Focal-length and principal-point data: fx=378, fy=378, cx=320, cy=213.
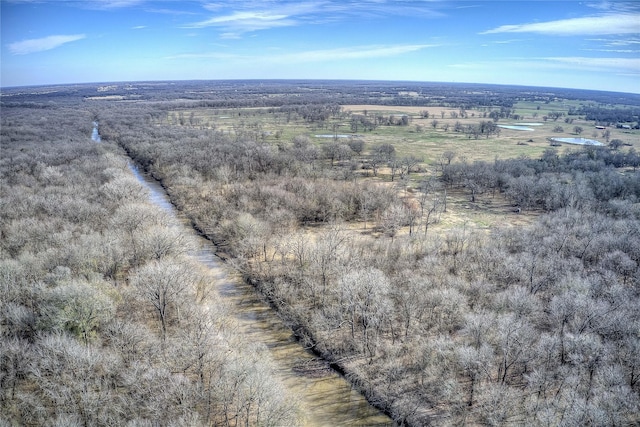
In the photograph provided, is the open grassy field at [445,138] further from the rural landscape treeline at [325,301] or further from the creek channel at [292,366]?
the creek channel at [292,366]

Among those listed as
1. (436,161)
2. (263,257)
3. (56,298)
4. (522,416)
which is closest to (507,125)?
(436,161)

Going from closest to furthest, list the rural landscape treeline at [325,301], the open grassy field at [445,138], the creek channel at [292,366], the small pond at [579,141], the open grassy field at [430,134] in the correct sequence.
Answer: the rural landscape treeline at [325,301] → the creek channel at [292,366] → the open grassy field at [445,138] → the open grassy field at [430,134] → the small pond at [579,141]

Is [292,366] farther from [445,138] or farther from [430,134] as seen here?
[430,134]

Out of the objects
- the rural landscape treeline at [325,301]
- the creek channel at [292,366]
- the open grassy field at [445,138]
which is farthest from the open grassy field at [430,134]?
the creek channel at [292,366]

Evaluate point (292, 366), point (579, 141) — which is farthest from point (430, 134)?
point (292, 366)

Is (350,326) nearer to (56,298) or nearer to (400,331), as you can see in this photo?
(400,331)

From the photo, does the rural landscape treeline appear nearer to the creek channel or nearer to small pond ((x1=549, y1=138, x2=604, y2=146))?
the creek channel

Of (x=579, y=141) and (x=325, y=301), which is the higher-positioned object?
(x=579, y=141)

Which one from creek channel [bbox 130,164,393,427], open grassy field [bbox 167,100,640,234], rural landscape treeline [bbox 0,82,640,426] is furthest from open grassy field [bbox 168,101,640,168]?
creek channel [bbox 130,164,393,427]

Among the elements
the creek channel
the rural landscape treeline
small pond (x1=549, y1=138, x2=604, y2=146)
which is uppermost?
small pond (x1=549, y1=138, x2=604, y2=146)
